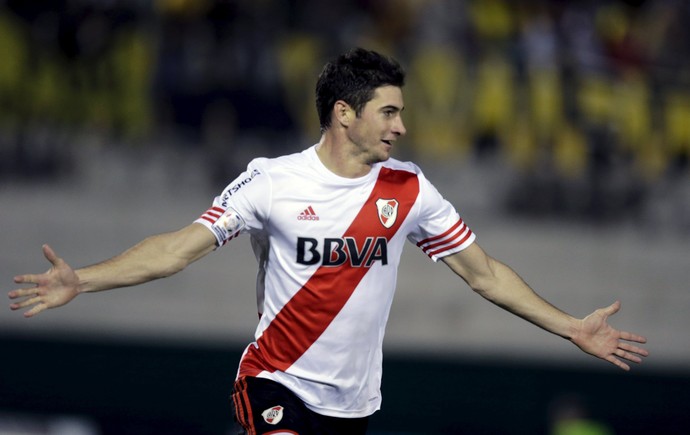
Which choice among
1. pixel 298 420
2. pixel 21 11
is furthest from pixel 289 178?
pixel 21 11

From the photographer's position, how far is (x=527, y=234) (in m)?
15.0

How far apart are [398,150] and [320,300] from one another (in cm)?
907

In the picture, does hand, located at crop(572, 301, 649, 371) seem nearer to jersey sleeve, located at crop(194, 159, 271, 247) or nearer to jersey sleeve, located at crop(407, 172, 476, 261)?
jersey sleeve, located at crop(407, 172, 476, 261)

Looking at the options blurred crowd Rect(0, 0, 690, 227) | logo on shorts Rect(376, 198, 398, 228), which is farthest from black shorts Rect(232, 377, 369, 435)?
blurred crowd Rect(0, 0, 690, 227)

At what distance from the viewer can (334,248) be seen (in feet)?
19.2

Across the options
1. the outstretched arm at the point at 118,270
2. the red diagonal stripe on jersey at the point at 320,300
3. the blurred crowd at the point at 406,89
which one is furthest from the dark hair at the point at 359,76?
the blurred crowd at the point at 406,89

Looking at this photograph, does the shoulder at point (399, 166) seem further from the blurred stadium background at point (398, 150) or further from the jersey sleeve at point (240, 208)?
the blurred stadium background at point (398, 150)

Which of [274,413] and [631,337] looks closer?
[274,413]

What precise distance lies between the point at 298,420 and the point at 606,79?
10.1 metres

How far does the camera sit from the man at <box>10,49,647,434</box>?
5.84 metres

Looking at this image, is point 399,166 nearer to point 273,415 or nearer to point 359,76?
point 359,76

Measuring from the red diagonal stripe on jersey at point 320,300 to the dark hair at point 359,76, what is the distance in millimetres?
466

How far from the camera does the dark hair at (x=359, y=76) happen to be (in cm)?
584

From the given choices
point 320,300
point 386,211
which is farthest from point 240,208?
point 386,211
